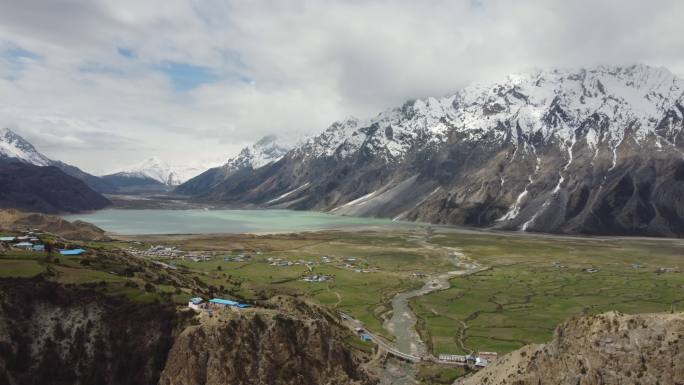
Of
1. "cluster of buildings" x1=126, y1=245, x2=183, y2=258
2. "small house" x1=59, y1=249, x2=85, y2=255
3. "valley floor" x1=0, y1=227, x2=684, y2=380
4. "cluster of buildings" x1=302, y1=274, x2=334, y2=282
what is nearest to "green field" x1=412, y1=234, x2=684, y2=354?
"valley floor" x1=0, y1=227, x2=684, y2=380

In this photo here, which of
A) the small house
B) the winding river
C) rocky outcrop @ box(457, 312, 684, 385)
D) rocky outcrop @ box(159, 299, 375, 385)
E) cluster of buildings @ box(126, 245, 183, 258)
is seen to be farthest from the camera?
cluster of buildings @ box(126, 245, 183, 258)

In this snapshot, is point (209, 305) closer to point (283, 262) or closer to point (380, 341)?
point (380, 341)

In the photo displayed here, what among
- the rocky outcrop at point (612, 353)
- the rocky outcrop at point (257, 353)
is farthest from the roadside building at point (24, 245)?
the rocky outcrop at point (612, 353)

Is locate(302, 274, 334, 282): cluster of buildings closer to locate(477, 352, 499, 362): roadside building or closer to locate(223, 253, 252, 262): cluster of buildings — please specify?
locate(223, 253, 252, 262): cluster of buildings

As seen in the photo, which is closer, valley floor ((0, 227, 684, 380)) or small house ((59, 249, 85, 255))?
valley floor ((0, 227, 684, 380))

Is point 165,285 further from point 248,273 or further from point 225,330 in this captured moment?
point 248,273

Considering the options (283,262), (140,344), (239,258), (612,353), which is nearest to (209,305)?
(140,344)

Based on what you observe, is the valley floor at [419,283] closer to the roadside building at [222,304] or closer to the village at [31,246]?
the village at [31,246]
